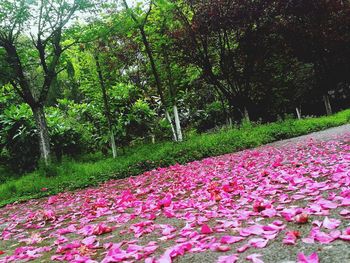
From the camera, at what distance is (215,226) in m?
2.89

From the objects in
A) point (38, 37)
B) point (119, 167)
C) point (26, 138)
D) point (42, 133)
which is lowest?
point (119, 167)

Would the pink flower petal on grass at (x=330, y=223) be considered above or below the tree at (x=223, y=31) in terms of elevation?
below

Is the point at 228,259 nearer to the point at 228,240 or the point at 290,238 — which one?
the point at 228,240

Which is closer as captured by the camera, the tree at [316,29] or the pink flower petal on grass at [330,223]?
the pink flower petal on grass at [330,223]

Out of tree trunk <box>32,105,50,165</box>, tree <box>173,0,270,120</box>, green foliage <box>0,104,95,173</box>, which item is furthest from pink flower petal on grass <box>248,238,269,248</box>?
tree <box>173,0,270,120</box>

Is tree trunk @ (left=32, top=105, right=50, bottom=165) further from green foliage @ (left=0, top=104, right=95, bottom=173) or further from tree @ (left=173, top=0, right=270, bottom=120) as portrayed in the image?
tree @ (left=173, top=0, right=270, bottom=120)

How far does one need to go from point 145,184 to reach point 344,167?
3603 mm

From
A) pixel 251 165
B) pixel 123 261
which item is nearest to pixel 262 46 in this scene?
pixel 251 165

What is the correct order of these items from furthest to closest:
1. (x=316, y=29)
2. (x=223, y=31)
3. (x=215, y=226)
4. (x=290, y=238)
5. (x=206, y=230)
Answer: (x=316, y=29), (x=223, y=31), (x=215, y=226), (x=206, y=230), (x=290, y=238)

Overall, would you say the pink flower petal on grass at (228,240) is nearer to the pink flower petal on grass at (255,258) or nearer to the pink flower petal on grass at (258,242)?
the pink flower petal on grass at (258,242)

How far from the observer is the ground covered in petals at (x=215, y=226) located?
2193 millimetres

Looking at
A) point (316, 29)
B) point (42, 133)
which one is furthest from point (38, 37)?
point (316, 29)

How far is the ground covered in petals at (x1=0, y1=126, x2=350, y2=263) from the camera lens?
219 centimetres

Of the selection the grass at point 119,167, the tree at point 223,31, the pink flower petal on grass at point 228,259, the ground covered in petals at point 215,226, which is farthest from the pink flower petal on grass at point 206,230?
the tree at point 223,31
